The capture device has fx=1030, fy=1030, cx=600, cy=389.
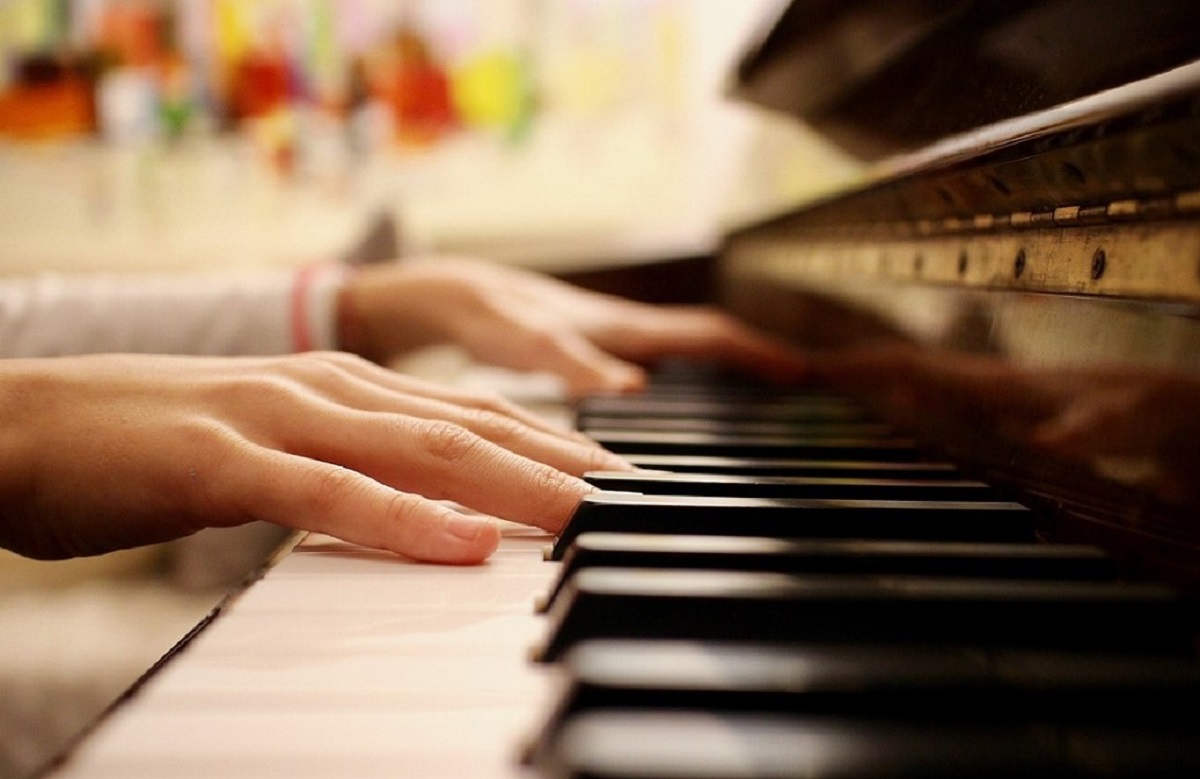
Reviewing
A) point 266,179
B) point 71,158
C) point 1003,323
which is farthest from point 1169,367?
point 71,158

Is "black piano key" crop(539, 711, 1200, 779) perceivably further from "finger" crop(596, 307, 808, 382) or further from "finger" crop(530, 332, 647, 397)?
"finger" crop(596, 307, 808, 382)

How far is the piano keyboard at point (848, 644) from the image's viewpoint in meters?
0.39

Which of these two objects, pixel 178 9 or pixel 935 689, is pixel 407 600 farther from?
pixel 178 9

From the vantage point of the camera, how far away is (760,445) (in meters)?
0.93

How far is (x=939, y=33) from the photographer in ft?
2.99

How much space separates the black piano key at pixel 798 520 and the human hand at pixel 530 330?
665 millimetres

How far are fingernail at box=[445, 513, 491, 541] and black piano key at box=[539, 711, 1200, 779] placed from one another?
0.27m

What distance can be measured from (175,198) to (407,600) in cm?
341

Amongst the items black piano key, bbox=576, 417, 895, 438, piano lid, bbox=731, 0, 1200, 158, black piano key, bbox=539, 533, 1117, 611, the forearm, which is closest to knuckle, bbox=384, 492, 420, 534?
black piano key, bbox=539, 533, 1117, 611

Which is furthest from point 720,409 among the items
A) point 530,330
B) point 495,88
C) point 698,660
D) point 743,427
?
point 495,88

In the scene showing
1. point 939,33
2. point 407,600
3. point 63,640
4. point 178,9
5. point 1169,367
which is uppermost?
point 178,9

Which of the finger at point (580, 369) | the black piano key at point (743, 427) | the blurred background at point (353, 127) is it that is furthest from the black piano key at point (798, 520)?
the blurred background at point (353, 127)

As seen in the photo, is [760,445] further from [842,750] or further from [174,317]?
[174,317]

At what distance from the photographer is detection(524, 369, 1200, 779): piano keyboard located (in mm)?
390
